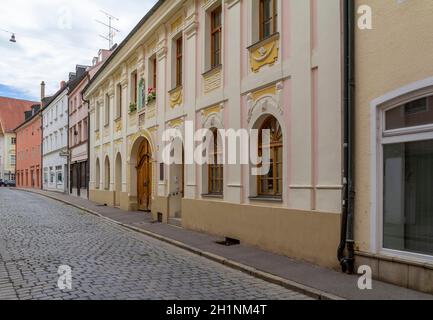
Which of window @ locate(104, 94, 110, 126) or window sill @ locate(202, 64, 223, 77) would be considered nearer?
window sill @ locate(202, 64, 223, 77)

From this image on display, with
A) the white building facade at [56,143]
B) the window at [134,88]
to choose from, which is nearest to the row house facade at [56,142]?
the white building facade at [56,143]

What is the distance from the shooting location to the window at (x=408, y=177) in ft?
23.3

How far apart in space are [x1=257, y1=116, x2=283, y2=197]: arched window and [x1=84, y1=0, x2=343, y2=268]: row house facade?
0.02 m

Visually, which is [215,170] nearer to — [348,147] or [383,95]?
[348,147]

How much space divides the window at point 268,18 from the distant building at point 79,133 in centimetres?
2193

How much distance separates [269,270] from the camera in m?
8.46

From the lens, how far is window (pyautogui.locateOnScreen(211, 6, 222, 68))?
1368 cm

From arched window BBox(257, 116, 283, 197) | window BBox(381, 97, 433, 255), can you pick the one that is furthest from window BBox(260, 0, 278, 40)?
window BBox(381, 97, 433, 255)

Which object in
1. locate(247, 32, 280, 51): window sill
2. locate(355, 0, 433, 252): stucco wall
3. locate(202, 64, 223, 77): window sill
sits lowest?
locate(355, 0, 433, 252): stucco wall

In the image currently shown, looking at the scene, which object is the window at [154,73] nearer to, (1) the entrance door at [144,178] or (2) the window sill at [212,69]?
(1) the entrance door at [144,178]

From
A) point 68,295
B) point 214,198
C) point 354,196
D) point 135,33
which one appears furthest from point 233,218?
point 135,33

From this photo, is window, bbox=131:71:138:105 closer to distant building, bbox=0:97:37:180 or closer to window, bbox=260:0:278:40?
window, bbox=260:0:278:40

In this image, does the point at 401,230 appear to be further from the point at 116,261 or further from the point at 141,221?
the point at 141,221
